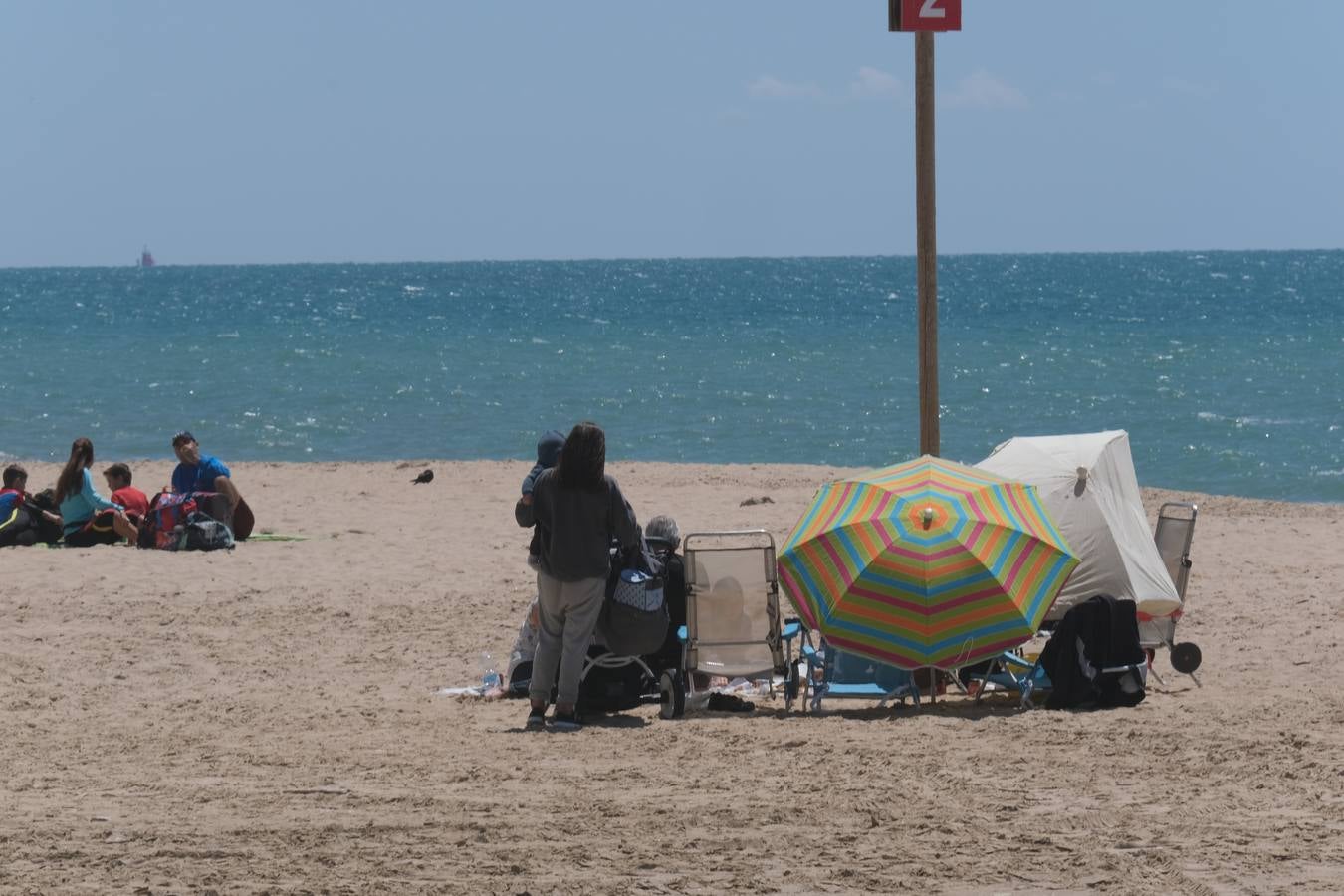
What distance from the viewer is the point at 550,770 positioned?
6.24m

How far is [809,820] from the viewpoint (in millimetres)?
5434

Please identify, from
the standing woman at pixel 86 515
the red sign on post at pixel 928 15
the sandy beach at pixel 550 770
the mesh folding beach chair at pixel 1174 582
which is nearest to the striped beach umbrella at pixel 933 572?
the sandy beach at pixel 550 770

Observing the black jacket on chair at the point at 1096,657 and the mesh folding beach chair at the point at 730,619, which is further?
the mesh folding beach chair at the point at 730,619

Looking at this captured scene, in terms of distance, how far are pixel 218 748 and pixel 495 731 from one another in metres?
1.12

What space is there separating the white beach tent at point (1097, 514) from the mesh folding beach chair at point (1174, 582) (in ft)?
0.67

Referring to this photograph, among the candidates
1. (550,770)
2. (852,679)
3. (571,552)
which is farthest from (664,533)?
(550,770)

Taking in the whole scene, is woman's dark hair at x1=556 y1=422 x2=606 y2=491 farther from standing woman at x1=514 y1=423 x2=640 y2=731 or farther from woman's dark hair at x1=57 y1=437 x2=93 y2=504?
woman's dark hair at x1=57 y1=437 x2=93 y2=504

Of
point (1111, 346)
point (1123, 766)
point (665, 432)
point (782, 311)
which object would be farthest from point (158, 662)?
point (782, 311)

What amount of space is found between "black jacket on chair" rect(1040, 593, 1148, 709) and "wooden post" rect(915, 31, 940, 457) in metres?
1.48

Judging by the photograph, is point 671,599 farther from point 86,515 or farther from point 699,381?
point 699,381

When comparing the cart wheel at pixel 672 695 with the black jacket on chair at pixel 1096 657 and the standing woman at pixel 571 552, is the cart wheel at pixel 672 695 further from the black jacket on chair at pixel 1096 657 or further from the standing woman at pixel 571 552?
the black jacket on chair at pixel 1096 657

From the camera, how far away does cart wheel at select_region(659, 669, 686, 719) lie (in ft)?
23.6

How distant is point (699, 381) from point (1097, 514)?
24444 millimetres

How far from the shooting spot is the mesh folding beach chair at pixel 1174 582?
7.70 meters
